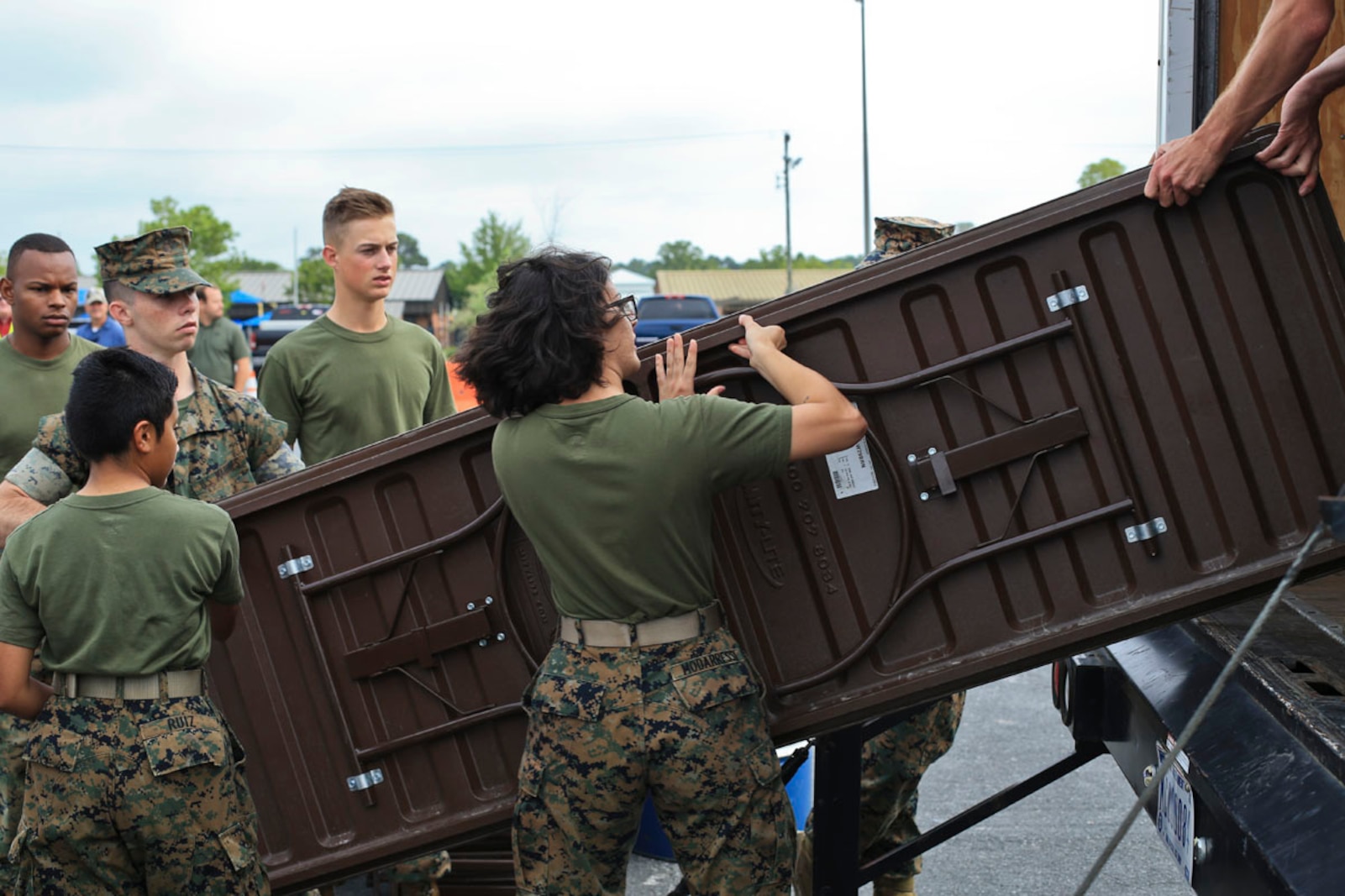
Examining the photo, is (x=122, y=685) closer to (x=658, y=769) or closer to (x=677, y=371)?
(x=658, y=769)

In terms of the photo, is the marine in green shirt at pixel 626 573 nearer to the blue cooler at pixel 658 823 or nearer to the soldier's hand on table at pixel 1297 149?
the soldier's hand on table at pixel 1297 149

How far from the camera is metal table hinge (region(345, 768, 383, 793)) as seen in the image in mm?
3301

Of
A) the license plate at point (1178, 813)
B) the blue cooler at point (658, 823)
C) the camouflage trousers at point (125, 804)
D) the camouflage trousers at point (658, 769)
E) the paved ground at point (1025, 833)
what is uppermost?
the camouflage trousers at point (125, 804)

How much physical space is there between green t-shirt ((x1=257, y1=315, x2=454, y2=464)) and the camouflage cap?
0.59m

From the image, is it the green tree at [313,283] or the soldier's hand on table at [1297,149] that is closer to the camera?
the soldier's hand on table at [1297,149]

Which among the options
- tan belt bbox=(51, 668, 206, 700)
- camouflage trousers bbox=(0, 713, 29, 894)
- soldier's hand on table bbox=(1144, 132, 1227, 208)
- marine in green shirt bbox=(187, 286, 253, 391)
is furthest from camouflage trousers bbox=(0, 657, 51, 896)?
marine in green shirt bbox=(187, 286, 253, 391)

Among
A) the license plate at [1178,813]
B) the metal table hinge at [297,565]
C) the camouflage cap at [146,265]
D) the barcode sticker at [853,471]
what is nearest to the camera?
the license plate at [1178,813]

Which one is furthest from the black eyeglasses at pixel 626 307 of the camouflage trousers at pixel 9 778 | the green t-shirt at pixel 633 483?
the camouflage trousers at pixel 9 778

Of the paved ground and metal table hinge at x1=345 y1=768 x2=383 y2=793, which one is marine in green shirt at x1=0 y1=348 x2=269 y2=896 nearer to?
metal table hinge at x1=345 y1=768 x2=383 y2=793

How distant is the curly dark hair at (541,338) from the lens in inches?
105

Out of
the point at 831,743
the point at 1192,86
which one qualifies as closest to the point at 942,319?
the point at 831,743

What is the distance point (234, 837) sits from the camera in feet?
9.53

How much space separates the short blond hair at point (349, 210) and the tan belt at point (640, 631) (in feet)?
7.87

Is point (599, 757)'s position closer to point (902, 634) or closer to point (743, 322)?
point (902, 634)
